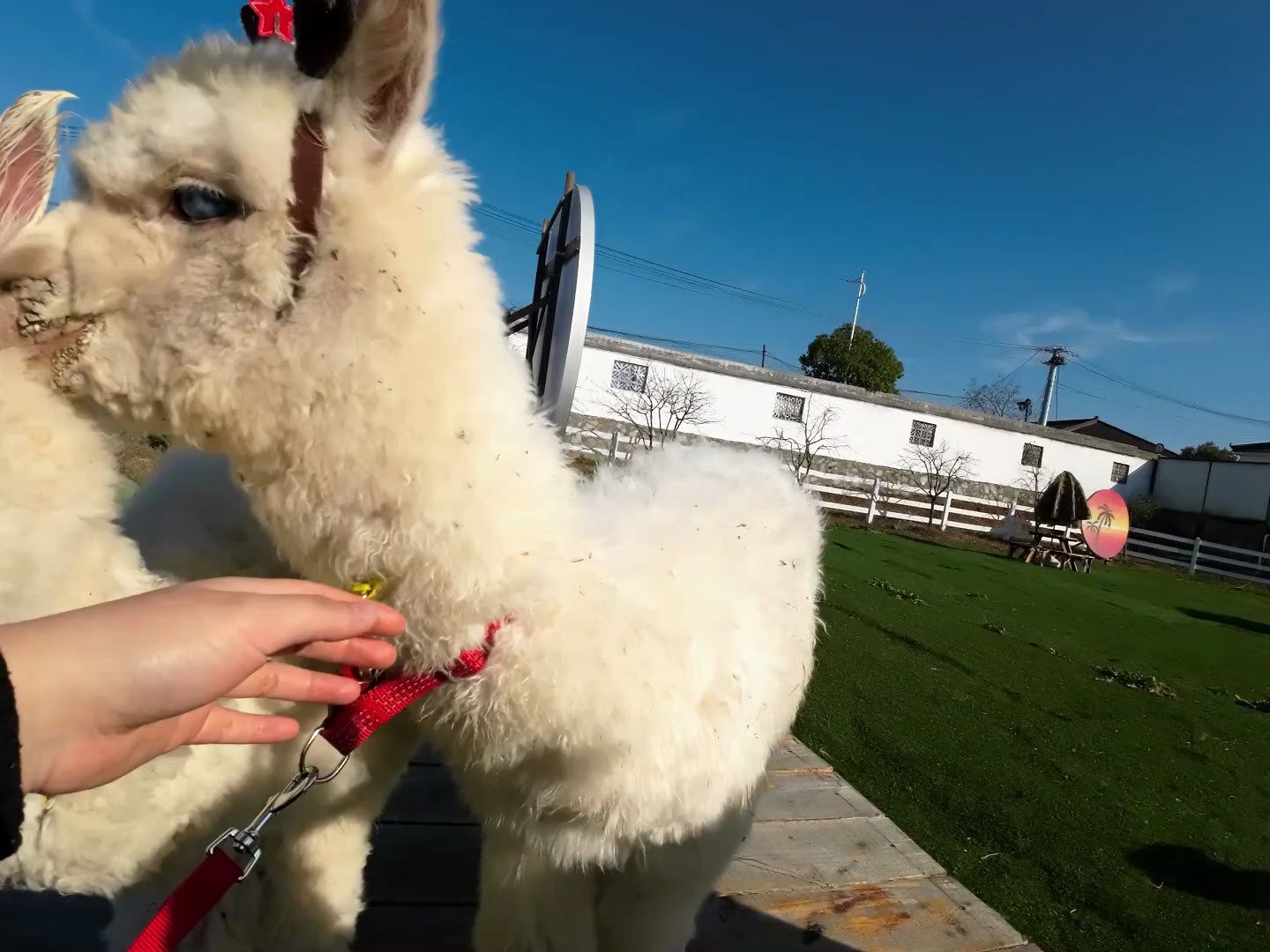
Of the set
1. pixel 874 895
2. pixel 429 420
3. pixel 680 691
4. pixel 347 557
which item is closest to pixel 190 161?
pixel 429 420

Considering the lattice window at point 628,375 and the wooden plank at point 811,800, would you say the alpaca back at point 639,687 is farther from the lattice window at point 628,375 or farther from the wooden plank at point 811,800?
the lattice window at point 628,375

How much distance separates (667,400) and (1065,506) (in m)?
9.85

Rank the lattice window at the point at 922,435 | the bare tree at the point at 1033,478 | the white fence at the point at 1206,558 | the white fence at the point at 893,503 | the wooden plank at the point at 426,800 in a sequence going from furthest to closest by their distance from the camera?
1. the bare tree at the point at 1033,478
2. the lattice window at the point at 922,435
3. the white fence at the point at 893,503
4. the white fence at the point at 1206,558
5. the wooden plank at the point at 426,800

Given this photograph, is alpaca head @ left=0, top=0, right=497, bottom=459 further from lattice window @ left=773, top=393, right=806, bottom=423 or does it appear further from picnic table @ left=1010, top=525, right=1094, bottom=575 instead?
lattice window @ left=773, top=393, right=806, bottom=423

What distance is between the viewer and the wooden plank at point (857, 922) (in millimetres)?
1998

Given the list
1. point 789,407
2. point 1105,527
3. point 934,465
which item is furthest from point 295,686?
point 934,465

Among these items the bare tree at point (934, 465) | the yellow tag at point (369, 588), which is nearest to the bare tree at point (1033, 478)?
the bare tree at point (934, 465)

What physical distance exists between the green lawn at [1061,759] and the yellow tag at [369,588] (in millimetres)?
2428

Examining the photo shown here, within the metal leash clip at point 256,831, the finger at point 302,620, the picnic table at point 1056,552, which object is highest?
the finger at point 302,620

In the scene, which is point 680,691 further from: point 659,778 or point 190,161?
point 190,161

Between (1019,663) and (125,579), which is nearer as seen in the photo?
(125,579)

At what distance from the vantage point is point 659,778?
1.24m

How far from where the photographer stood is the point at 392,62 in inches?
36.9

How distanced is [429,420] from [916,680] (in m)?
4.74
